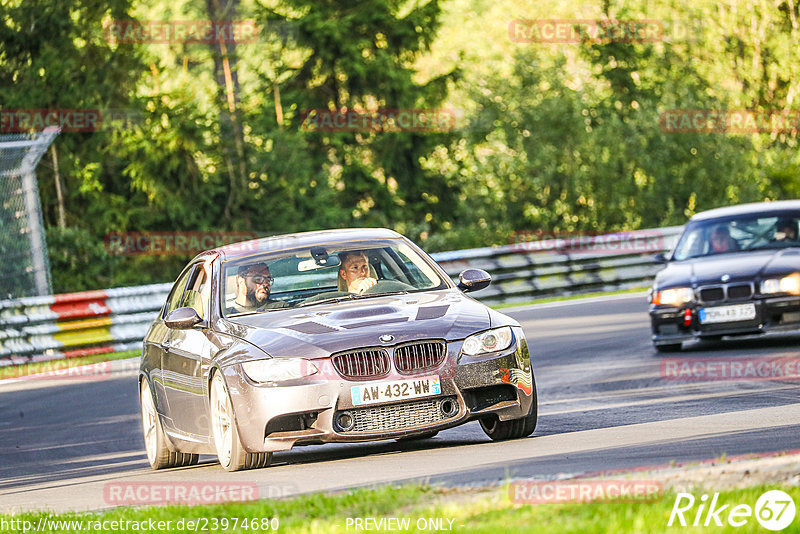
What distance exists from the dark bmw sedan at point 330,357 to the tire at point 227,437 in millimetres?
13

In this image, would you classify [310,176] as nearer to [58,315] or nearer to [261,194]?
[261,194]

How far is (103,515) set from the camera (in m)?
7.52

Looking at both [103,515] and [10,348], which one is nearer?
[103,515]

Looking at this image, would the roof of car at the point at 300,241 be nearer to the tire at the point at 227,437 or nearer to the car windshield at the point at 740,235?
the tire at the point at 227,437

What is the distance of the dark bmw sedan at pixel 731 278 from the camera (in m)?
14.4

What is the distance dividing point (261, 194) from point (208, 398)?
82.7 ft

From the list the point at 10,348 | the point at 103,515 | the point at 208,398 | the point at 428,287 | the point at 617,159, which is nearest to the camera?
the point at 103,515

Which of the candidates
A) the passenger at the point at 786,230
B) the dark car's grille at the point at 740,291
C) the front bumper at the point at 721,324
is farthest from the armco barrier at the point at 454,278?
the dark car's grille at the point at 740,291

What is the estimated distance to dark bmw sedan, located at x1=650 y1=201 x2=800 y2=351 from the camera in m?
14.4

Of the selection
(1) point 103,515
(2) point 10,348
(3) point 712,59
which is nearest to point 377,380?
(1) point 103,515

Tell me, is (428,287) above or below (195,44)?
below

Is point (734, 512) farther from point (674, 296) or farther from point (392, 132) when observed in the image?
point (392, 132)

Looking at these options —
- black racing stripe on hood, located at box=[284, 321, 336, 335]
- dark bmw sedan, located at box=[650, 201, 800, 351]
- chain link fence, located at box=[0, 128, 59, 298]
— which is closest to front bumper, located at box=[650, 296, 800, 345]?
dark bmw sedan, located at box=[650, 201, 800, 351]

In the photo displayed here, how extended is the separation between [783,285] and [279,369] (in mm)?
7147
